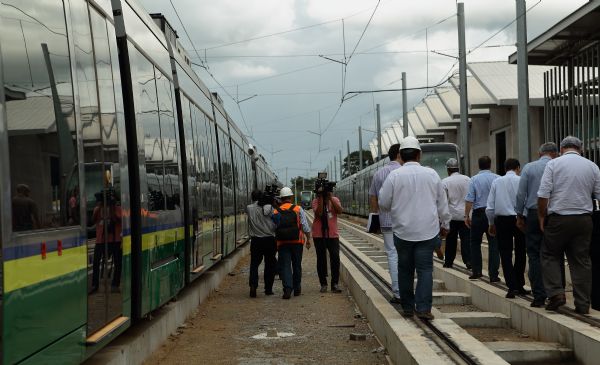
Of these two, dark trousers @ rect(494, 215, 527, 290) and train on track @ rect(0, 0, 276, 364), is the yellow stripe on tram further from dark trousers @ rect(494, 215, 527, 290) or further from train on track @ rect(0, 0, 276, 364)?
dark trousers @ rect(494, 215, 527, 290)

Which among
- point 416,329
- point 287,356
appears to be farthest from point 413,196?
point 287,356

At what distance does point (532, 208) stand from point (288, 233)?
5.18 metres

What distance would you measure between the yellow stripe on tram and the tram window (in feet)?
0.55

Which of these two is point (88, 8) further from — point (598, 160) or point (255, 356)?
point (598, 160)

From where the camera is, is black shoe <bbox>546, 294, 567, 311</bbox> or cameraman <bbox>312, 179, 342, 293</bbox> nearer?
black shoe <bbox>546, 294, 567, 311</bbox>

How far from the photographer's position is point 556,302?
881 centimetres

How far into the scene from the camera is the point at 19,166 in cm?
416

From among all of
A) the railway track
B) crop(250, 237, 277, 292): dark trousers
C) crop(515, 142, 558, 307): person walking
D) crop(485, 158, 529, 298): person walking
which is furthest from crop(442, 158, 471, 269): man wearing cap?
crop(515, 142, 558, 307): person walking

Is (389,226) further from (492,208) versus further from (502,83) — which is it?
(502,83)

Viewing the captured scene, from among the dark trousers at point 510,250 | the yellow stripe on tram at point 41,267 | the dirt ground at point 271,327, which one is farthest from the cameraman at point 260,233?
the yellow stripe on tram at point 41,267

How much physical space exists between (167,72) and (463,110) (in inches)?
832

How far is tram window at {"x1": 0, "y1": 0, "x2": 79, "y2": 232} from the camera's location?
A: 413cm

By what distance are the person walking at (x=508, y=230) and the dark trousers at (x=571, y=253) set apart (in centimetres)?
138

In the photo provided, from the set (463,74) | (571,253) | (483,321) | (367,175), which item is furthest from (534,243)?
(367,175)
